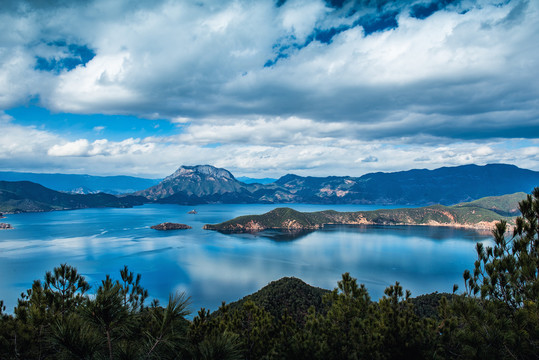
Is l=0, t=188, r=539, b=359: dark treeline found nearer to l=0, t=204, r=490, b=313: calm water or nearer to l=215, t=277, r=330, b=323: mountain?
l=215, t=277, r=330, b=323: mountain

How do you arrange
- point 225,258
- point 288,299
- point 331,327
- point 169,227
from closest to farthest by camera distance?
point 331,327, point 288,299, point 225,258, point 169,227

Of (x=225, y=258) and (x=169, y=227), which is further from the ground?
(x=169, y=227)

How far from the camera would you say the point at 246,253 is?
12138 centimetres

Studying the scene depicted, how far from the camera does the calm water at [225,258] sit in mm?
80875

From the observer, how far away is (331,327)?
12.7m

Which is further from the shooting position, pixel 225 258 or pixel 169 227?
pixel 169 227

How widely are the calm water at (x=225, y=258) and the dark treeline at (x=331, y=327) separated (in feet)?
163

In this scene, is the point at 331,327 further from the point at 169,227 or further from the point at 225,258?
the point at 169,227

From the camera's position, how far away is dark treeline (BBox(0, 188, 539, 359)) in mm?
7195

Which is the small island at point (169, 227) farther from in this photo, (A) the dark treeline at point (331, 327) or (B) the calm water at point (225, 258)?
(A) the dark treeline at point (331, 327)

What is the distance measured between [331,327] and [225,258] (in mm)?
102966

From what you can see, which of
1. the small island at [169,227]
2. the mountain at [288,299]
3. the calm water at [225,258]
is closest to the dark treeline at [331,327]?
the mountain at [288,299]

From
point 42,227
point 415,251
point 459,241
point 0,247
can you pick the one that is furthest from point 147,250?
point 459,241

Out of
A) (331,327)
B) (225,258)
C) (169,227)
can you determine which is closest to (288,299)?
(331,327)
